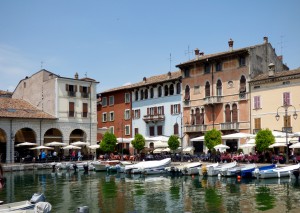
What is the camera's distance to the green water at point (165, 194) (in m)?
20.8

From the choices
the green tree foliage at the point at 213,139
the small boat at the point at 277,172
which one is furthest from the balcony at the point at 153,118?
the small boat at the point at 277,172

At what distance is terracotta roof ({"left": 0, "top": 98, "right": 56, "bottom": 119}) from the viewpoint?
49.0 meters

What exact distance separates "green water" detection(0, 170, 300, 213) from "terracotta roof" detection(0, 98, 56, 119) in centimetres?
1535

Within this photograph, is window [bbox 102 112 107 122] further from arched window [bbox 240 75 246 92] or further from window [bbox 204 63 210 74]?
arched window [bbox 240 75 246 92]

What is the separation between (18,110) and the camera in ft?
167

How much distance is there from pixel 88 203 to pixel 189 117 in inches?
1241

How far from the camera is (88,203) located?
22609 millimetres

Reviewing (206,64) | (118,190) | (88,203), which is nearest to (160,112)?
(206,64)

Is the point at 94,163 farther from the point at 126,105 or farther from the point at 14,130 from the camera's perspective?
the point at 126,105

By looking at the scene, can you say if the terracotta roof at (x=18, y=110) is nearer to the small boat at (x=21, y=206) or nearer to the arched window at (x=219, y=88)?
the arched window at (x=219, y=88)

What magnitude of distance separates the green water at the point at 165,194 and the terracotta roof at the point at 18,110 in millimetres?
15353

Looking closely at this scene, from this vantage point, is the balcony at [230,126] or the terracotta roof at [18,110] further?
the terracotta roof at [18,110]

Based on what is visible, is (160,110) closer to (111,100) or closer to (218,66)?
(218,66)

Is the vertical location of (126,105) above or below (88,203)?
above
